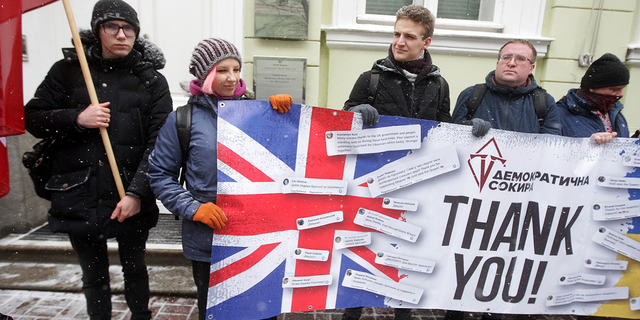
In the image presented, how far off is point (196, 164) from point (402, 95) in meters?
1.30

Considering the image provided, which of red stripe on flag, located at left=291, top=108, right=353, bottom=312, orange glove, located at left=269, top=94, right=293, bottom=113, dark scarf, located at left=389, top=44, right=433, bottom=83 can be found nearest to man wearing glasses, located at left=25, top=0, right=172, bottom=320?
Answer: orange glove, located at left=269, top=94, right=293, bottom=113

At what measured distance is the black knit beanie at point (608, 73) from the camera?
7.89 ft

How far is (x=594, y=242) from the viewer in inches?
86.4

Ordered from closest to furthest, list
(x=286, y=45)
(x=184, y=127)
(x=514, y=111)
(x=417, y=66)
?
(x=184, y=127) < (x=417, y=66) < (x=514, y=111) < (x=286, y=45)

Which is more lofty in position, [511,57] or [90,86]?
[511,57]

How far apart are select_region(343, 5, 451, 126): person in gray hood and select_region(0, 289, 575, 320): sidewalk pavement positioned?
166 cm

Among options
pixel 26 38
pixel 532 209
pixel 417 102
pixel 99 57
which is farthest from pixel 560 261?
pixel 26 38

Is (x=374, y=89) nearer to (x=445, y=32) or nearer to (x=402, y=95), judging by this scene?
(x=402, y=95)

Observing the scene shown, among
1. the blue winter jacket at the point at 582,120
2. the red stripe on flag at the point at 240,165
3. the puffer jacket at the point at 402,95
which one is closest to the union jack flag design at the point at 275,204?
the red stripe on flag at the point at 240,165

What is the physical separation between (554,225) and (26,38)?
5.27 metres

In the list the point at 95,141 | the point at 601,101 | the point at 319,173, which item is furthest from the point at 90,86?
the point at 601,101

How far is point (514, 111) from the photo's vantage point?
2400mm

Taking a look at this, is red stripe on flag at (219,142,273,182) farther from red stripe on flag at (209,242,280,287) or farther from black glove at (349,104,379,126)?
black glove at (349,104,379,126)

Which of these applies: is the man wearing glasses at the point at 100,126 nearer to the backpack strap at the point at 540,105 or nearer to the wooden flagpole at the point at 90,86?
the wooden flagpole at the point at 90,86
